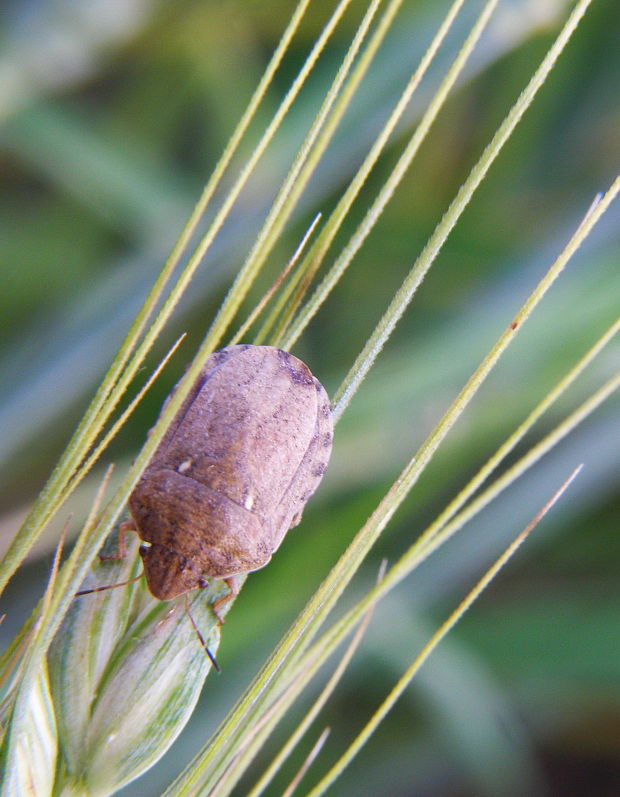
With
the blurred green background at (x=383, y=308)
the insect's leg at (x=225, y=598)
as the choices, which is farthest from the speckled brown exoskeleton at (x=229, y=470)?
the blurred green background at (x=383, y=308)

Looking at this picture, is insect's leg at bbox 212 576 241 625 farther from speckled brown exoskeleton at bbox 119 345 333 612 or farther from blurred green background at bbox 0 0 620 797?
blurred green background at bbox 0 0 620 797

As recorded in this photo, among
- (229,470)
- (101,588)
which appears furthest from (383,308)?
(101,588)

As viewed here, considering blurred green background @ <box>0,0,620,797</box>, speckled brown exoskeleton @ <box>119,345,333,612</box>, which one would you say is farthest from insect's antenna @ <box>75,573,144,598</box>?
blurred green background @ <box>0,0,620,797</box>

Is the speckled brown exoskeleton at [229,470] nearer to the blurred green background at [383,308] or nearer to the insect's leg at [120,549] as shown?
the insect's leg at [120,549]

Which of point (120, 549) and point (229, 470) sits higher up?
point (229, 470)

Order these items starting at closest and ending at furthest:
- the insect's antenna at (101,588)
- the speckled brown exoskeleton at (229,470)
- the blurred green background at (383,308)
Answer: the insect's antenna at (101,588)
the speckled brown exoskeleton at (229,470)
the blurred green background at (383,308)

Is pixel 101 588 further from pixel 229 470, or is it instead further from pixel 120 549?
pixel 229 470

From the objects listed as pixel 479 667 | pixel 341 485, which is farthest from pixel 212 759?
pixel 479 667
